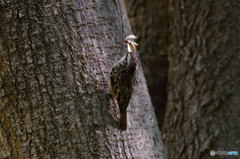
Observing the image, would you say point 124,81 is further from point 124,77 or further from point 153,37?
point 153,37

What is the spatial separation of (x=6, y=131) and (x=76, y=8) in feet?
3.18

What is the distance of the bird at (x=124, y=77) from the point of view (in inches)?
80.3

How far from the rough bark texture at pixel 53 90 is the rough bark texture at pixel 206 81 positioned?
1629mm

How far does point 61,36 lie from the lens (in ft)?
6.31

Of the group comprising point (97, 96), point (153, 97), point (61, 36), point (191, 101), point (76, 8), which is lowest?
point (153, 97)

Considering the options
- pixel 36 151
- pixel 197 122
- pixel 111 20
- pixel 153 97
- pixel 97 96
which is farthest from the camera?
pixel 153 97

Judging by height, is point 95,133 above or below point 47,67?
below

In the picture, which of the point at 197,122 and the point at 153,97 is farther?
the point at 153,97

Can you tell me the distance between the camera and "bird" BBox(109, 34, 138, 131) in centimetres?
204

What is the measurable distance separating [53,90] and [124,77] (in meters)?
0.65

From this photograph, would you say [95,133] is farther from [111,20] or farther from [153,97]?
[153,97]

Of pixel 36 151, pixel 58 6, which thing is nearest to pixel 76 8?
pixel 58 6

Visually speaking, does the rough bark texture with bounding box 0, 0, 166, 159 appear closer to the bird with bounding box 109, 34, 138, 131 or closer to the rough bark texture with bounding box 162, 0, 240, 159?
the bird with bounding box 109, 34, 138, 131

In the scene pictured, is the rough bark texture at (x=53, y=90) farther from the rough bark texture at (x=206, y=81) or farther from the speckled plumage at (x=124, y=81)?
the rough bark texture at (x=206, y=81)
